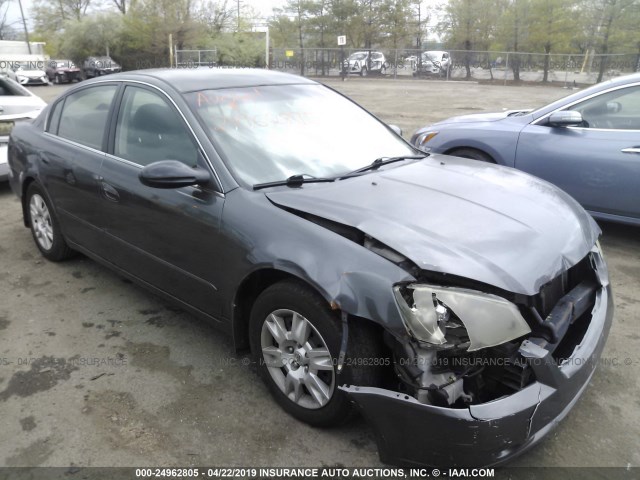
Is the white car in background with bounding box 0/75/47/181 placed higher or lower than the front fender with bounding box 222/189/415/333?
higher

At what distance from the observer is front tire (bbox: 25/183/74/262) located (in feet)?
14.4

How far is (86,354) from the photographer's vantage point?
3.27 metres

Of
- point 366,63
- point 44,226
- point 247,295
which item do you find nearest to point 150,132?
point 247,295

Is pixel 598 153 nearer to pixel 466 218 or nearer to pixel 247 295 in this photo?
pixel 466 218

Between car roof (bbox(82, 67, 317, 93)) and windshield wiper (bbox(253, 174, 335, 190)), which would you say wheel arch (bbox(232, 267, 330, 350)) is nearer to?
windshield wiper (bbox(253, 174, 335, 190))

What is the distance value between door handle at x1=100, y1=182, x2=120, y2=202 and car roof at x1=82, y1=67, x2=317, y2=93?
0.74 meters

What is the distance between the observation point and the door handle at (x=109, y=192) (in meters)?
3.44

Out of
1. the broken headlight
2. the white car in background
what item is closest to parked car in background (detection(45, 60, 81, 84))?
the white car in background

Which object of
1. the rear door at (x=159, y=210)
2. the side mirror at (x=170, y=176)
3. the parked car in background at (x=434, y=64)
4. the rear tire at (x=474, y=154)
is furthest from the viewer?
the parked car in background at (x=434, y=64)

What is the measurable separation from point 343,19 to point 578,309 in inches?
1863

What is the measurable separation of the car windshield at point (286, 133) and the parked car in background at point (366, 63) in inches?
1280

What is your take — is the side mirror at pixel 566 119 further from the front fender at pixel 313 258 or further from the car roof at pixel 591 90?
A: the front fender at pixel 313 258

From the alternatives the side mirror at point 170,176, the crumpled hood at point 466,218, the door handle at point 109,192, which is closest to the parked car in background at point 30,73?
the door handle at point 109,192

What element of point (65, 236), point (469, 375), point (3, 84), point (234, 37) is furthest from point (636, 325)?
point (234, 37)
